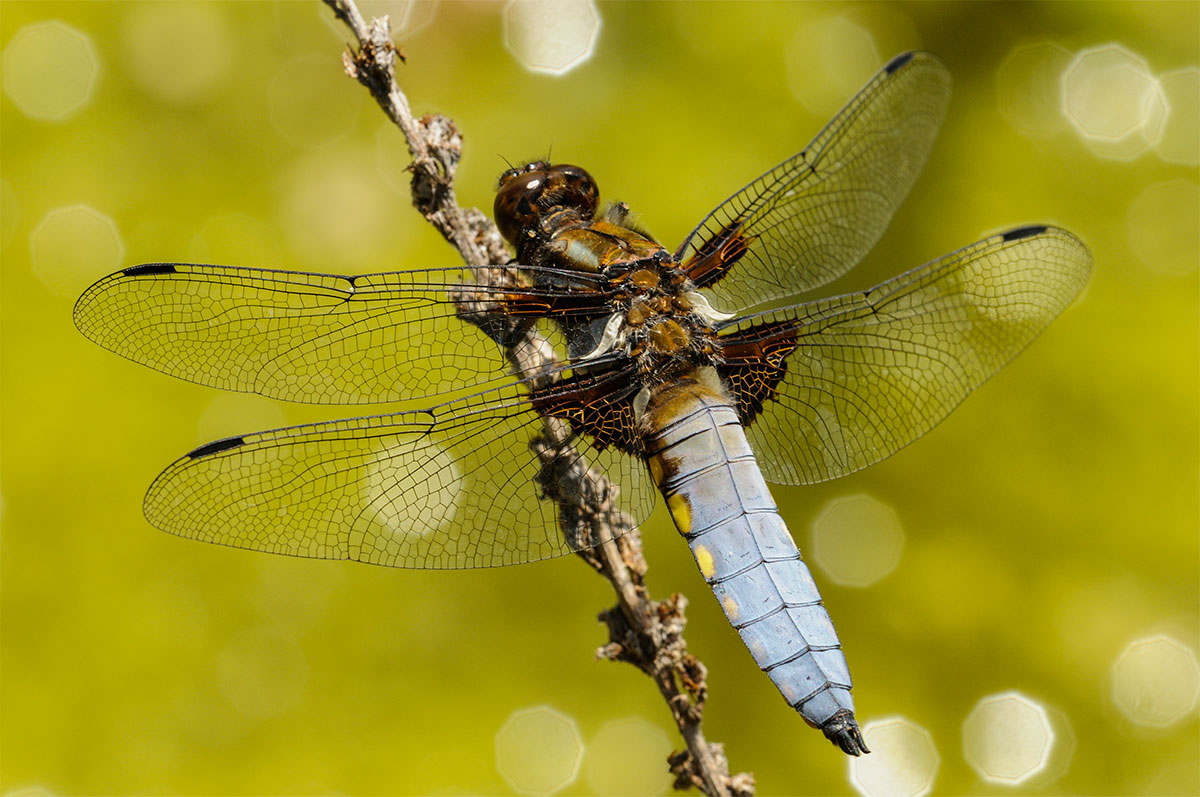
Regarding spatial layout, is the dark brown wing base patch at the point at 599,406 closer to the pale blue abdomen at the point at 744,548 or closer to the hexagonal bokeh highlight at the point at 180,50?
the pale blue abdomen at the point at 744,548

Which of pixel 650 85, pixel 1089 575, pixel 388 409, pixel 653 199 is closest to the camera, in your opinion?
pixel 388 409

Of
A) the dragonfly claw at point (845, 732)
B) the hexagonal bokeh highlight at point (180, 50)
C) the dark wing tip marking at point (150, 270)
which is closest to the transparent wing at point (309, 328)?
the dark wing tip marking at point (150, 270)

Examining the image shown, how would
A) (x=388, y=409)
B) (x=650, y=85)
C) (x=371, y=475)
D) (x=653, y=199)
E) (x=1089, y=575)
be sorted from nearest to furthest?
(x=371, y=475) < (x=388, y=409) < (x=1089, y=575) < (x=653, y=199) < (x=650, y=85)

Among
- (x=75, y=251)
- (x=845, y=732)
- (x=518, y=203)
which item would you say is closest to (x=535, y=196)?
(x=518, y=203)

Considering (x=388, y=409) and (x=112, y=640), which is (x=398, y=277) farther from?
(x=112, y=640)

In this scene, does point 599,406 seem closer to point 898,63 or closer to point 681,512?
point 681,512

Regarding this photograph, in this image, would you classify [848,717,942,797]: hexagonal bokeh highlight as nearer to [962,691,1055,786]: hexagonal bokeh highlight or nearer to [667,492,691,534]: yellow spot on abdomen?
[962,691,1055,786]: hexagonal bokeh highlight

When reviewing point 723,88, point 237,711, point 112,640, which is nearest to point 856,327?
point 723,88
